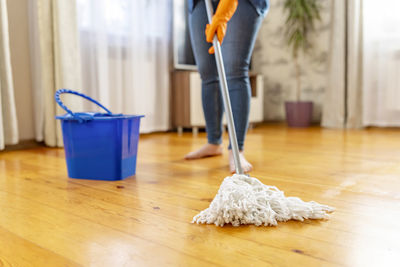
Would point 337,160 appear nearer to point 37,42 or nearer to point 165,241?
point 165,241

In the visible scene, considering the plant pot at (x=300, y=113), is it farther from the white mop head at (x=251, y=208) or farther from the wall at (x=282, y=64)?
the white mop head at (x=251, y=208)

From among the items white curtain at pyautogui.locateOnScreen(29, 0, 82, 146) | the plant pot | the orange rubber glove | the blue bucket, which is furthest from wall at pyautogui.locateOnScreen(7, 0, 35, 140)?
the plant pot

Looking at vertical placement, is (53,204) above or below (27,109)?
below

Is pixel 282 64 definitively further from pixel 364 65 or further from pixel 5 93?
pixel 5 93

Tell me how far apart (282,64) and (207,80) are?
222 cm

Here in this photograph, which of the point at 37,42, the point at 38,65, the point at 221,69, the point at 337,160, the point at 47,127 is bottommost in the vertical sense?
the point at 337,160

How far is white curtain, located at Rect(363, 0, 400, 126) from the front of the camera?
9.11 feet

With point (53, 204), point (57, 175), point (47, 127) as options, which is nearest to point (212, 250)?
point (53, 204)

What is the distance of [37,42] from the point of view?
2.02 metres

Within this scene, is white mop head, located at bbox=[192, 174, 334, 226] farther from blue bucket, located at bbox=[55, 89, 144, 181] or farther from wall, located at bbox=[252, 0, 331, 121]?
wall, located at bbox=[252, 0, 331, 121]

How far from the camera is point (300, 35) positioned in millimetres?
3193

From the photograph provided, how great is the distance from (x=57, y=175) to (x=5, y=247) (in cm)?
66

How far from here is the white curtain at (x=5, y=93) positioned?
174 centimetres

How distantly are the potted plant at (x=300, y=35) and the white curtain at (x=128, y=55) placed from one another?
44.9 inches
